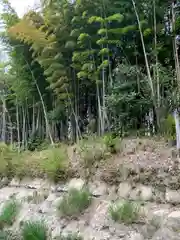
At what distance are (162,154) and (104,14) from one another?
323 centimetres

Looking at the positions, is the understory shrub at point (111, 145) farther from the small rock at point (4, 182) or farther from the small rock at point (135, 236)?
the small rock at point (4, 182)

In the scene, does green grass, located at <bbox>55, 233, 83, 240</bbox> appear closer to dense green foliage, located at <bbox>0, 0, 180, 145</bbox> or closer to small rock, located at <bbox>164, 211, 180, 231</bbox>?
small rock, located at <bbox>164, 211, 180, 231</bbox>

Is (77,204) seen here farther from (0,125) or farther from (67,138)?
(0,125)

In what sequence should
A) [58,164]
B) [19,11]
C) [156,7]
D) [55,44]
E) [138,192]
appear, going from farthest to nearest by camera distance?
[19,11] < [55,44] < [156,7] < [58,164] < [138,192]

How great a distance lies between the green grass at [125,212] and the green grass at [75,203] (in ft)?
1.61

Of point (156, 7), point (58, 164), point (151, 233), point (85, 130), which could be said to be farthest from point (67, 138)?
point (151, 233)

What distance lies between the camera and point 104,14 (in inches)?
217

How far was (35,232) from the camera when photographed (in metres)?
3.13

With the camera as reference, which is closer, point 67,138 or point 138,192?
point 138,192

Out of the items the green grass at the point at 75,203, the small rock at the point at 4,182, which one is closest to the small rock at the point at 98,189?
the green grass at the point at 75,203

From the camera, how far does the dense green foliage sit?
523 cm

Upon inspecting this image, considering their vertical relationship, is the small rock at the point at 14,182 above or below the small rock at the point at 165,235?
below

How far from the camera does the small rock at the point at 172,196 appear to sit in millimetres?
3043

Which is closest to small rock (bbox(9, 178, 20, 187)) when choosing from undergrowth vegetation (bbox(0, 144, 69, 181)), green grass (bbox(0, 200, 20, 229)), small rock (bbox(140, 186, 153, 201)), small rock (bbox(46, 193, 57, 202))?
undergrowth vegetation (bbox(0, 144, 69, 181))
